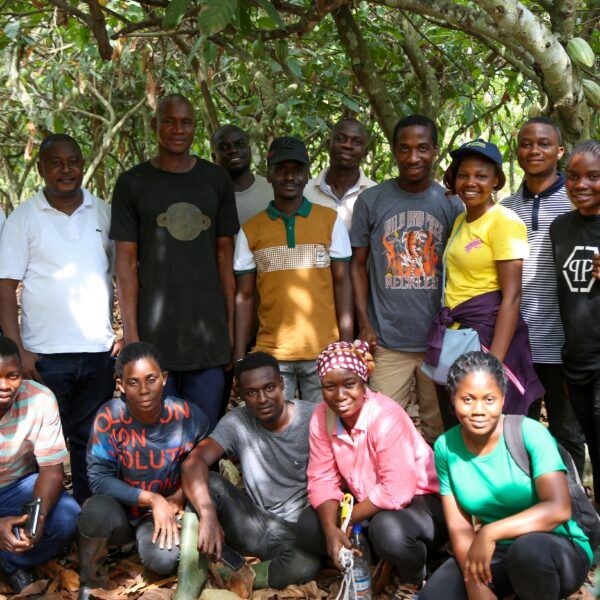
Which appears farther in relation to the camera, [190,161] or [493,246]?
[190,161]

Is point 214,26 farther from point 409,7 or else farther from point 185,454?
point 185,454

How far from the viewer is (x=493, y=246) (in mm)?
3377

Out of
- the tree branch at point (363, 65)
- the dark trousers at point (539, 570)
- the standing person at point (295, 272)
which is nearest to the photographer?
the dark trousers at point (539, 570)

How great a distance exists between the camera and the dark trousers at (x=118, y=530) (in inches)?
133

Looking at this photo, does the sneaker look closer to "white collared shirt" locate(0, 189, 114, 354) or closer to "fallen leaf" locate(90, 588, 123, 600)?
"fallen leaf" locate(90, 588, 123, 600)

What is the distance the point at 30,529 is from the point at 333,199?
236 centimetres

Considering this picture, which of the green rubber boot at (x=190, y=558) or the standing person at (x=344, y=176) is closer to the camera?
the green rubber boot at (x=190, y=558)

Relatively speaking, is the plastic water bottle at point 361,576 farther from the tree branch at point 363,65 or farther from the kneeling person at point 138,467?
the tree branch at point 363,65

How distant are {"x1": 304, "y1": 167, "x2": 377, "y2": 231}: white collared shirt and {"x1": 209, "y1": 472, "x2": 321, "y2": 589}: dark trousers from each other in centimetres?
163

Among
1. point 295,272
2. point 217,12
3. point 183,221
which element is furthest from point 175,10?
point 295,272

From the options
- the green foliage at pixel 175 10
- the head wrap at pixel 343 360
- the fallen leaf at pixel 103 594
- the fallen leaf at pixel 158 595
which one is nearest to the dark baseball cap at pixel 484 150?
the head wrap at pixel 343 360

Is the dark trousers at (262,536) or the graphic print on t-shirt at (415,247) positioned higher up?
the graphic print on t-shirt at (415,247)

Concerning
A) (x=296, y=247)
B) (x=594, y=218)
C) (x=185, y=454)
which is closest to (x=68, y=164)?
(x=296, y=247)

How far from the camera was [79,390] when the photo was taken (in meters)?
3.91
